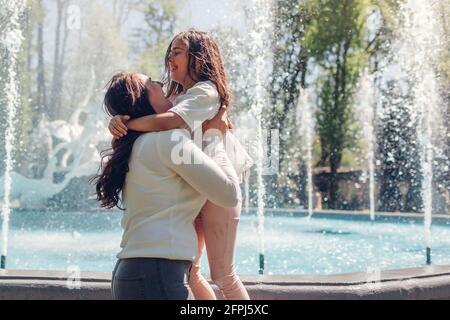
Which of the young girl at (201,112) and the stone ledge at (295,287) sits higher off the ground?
the young girl at (201,112)

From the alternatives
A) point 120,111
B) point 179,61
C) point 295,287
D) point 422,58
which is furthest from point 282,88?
point 120,111

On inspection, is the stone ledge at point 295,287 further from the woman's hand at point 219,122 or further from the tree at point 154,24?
the tree at point 154,24

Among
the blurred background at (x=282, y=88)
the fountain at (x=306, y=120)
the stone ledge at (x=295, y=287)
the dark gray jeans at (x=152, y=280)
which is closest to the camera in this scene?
the dark gray jeans at (x=152, y=280)

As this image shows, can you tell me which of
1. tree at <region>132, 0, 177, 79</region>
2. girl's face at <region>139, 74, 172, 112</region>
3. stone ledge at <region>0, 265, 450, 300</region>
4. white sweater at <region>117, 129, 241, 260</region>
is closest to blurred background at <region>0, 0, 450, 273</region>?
tree at <region>132, 0, 177, 79</region>

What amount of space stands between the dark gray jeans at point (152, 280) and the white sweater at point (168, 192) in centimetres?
2

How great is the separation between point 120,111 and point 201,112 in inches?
10.1

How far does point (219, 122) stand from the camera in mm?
2309

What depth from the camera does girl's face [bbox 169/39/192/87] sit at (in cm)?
218

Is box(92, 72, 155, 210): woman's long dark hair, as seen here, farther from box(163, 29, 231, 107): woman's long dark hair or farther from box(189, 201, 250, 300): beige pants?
box(189, 201, 250, 300): beige pants

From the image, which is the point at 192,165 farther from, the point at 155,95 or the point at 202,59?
the point at 202,59

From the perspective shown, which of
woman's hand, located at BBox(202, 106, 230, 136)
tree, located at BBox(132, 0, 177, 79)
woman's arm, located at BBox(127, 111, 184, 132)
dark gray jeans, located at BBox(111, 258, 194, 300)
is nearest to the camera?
dark gray jeans, located at BBox(111, 258, 194, 300)

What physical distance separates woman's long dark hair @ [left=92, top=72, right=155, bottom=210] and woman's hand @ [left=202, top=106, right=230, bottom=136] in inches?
12.6

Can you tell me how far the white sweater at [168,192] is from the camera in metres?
1.82

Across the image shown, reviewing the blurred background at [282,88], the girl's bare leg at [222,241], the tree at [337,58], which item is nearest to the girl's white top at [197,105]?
the girl's bare leg at [222,241]
